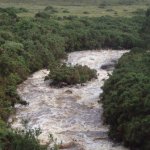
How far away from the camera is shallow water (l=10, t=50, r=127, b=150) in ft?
105

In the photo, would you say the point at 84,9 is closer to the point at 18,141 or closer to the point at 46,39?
the point at 46,39

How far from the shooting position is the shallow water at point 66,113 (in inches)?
1266

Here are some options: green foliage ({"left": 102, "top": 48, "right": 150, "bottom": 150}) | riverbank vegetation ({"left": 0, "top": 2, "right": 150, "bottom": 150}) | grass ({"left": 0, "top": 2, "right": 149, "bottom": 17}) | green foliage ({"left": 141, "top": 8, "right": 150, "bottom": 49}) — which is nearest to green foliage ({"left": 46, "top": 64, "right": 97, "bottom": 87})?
riverbank vegetation ({"left": 0, "top": 2, "right": 150, "bottom": 150})

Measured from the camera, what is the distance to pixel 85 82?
45.4m

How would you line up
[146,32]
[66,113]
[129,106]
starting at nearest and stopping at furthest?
[129,106]
[66,113]
[146,32]

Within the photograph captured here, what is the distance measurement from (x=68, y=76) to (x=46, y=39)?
11964mm

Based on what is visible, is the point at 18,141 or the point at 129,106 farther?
the point at 129,106

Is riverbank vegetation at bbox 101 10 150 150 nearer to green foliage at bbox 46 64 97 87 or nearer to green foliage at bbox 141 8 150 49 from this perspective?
green foliage at bbox 46 64 97 87

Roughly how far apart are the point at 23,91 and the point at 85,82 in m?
6.21

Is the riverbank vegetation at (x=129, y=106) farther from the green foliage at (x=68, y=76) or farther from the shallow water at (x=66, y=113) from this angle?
the green foliage at (x=68, y=76)

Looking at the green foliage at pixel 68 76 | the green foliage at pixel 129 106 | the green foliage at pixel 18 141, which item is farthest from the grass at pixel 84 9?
the green foliage at pixel 18 141

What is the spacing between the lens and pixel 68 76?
145 ft

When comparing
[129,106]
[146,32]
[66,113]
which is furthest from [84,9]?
[129,106]

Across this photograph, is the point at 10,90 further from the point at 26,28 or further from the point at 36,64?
the point at 26,28
